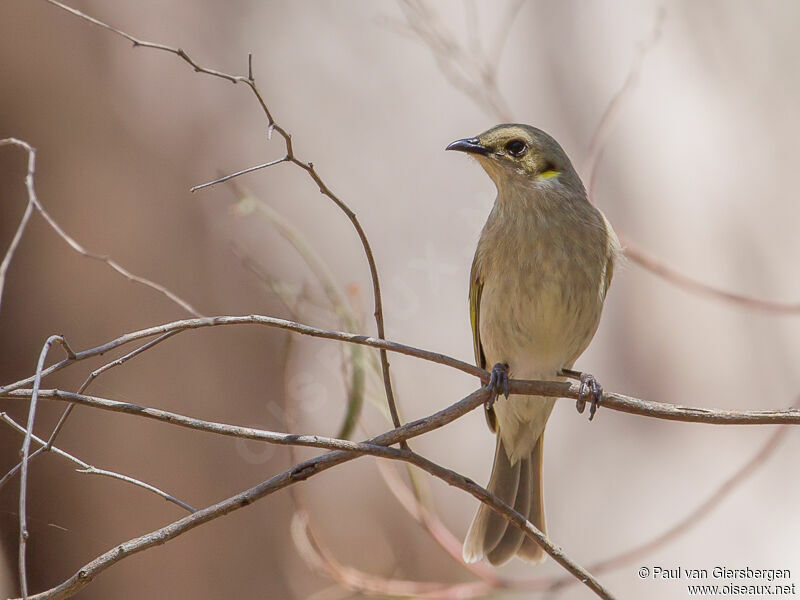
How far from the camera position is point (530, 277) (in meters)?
3.44

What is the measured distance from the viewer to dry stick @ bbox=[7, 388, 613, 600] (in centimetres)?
188

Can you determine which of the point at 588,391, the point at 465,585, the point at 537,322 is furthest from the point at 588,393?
the point at 465,585

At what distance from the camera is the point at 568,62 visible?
575 cm

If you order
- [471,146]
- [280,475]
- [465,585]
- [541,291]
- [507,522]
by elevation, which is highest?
[471,146]

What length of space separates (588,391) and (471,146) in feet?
4.05

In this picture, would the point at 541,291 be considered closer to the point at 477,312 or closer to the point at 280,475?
the point at 477,312

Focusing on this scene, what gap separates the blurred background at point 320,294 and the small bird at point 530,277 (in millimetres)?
1173

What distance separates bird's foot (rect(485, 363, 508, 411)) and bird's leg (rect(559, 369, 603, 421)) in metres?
0.23

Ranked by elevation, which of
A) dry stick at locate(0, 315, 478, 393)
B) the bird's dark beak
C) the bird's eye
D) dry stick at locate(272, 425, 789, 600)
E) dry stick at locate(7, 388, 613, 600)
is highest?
the bird's eye

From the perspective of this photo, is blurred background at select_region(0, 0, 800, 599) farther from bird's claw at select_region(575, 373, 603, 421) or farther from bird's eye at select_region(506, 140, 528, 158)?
bird's claw at select_region(575, 373, 603, 421)

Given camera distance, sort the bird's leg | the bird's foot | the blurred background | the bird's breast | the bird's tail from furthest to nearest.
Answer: the blurred background, the bird's tail, the bird's breast, the bird's leg, the bird's foot

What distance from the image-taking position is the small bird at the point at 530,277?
345 cm

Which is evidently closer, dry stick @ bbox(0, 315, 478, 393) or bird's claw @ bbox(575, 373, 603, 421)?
dry stick @ bbox(0, 315, 478, 393)

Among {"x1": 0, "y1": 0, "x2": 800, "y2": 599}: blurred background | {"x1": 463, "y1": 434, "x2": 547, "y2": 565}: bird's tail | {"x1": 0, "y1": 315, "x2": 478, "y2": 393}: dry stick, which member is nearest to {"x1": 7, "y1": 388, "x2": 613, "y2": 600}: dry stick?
{"x1": 0, "y1": 315, "x2": 478, "y2": 393}: dry stick
